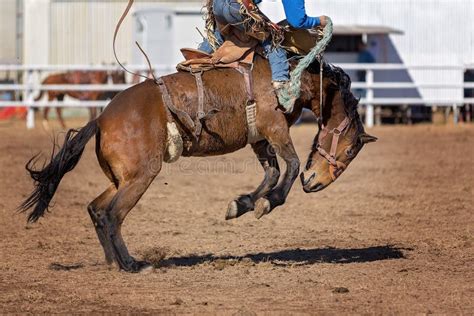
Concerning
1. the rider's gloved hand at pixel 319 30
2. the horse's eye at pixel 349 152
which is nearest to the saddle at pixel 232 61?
the rider's gloved hand at pixel 319 30

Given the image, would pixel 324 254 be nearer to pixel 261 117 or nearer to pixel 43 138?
pixel 261 117

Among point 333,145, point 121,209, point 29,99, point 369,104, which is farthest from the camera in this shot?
point 29,99

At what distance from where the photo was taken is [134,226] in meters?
8.96

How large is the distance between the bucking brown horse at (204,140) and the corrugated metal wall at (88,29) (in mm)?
23333

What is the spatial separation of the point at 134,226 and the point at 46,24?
22.6 m

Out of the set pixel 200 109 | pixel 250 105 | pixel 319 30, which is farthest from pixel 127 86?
pixel 200 109

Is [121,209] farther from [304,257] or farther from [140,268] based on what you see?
[304,257]

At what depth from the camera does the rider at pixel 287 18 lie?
6.84 meters

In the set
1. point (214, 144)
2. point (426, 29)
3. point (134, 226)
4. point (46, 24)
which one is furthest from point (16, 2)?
point (214, 144)

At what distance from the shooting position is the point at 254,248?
7.74 meters

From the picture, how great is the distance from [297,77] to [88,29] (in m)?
24.2

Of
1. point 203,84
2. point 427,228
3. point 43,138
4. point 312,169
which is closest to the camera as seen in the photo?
point 203,84

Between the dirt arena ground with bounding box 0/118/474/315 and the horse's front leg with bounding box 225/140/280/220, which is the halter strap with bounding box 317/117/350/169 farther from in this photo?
the dirt arena ground with bounding box 0/118/474/315

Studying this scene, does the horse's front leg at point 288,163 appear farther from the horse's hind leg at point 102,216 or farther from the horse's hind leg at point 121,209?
the horse's hind leg at point 102,216
